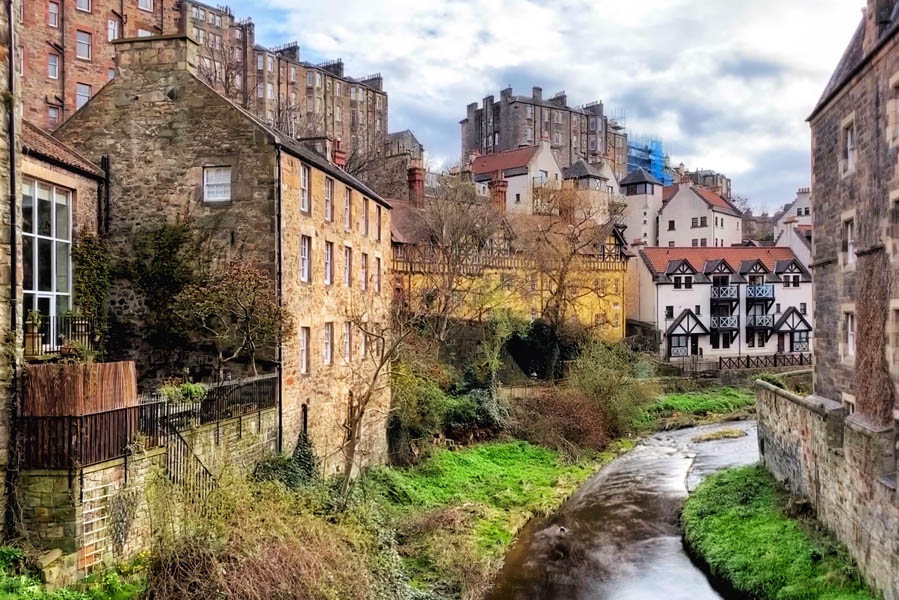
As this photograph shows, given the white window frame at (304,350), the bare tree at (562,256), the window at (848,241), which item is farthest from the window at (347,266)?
the bare tree at (562,256)

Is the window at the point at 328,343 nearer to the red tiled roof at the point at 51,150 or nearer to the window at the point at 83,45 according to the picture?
the red tiled roof at the point at 51,150

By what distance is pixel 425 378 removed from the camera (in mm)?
27250

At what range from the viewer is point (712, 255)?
5250 centimetres

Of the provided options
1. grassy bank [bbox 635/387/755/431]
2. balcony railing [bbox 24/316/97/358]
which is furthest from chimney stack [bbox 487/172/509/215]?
balcony railing [bbox 24/316/97/358]

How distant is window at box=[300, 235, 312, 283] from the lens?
19.6m

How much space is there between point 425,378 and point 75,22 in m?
32.6

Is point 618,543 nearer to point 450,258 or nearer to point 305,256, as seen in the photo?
point 305,256

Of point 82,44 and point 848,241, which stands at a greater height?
point 82,44

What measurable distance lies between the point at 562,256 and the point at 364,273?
1921cm

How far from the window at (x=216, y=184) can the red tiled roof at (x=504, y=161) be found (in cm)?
4540

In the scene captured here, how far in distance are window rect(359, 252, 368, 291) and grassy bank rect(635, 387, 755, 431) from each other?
58.1ft

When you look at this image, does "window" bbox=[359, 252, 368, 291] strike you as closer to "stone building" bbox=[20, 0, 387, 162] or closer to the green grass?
"stone building" bbox=[20, 0, 387, 162]

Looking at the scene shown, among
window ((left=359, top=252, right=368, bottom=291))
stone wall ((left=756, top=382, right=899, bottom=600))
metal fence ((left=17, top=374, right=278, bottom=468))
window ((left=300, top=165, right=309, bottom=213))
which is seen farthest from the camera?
window ((left=359, top=252, right=368, bottom=291))

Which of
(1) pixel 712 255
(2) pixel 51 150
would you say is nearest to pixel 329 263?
(2) pixel 51 150
